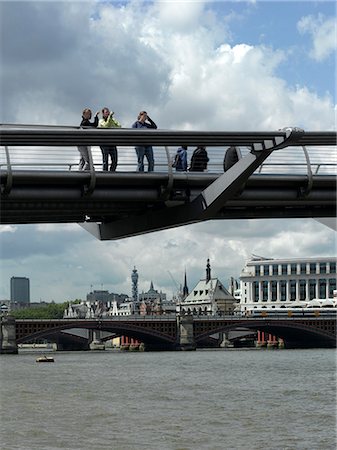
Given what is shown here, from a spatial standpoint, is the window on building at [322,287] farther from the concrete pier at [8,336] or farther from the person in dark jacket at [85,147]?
the person in dark jacket at [85,147]

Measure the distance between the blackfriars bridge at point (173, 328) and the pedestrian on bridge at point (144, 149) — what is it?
82129 millimetres

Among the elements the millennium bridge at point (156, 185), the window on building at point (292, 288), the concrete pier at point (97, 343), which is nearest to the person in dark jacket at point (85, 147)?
the millennium bridge at point (156, 185)

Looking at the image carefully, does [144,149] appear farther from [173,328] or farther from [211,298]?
[211,298]

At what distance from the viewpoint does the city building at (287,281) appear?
172125 millimetres

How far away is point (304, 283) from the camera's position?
568 ft

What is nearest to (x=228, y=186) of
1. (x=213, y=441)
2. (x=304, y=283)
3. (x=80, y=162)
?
(x=80, y=162)

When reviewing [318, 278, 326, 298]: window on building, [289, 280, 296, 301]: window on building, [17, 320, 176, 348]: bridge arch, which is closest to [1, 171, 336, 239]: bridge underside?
[17, 320, 176, 348]: bridge arch

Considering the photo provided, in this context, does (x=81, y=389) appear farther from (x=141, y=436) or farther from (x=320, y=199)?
A: (x=320, y=199)

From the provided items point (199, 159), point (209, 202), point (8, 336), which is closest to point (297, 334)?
point (8, 336)

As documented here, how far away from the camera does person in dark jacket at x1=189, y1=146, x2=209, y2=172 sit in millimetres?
19328

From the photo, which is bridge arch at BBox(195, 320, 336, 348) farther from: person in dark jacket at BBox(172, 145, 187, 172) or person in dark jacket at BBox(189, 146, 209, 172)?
person in dark jacket at BBox(172, 145, 187, 172)

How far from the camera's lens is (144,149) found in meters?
18.8

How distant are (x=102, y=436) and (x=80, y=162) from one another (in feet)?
26.0

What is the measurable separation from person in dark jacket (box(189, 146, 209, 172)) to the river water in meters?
5.66
